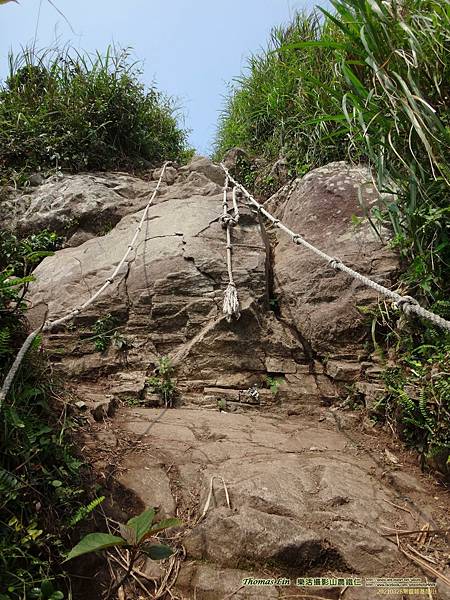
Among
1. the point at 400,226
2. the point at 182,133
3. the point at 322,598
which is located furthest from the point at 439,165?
Result: the point at 182,133

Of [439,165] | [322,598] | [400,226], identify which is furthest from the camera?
[400,226]

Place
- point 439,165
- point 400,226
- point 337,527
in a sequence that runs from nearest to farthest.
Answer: point 337,527
point 439,165
point 400,226

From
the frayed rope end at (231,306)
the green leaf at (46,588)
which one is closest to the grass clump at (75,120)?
the frayed rope end at (231,306)

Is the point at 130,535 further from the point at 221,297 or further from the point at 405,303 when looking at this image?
the point at 221,297

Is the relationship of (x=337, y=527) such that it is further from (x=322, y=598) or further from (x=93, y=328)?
(x=93, y=328)

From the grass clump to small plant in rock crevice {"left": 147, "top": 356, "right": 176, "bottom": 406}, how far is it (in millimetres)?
2790

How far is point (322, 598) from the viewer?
1397 millimetres

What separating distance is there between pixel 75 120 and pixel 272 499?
4392 millimetres

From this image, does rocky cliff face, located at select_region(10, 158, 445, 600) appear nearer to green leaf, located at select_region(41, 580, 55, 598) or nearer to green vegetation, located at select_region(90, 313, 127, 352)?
green vegetation, located at select_region(90, 313, 127, 352)

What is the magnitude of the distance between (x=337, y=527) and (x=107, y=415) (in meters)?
1.20

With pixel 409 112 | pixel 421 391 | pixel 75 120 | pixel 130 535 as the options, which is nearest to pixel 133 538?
pixel 130 535

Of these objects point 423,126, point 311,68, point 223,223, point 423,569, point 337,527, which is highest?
point 311,68

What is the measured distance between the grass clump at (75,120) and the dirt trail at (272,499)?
3.33 m

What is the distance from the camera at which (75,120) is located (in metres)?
4.78
